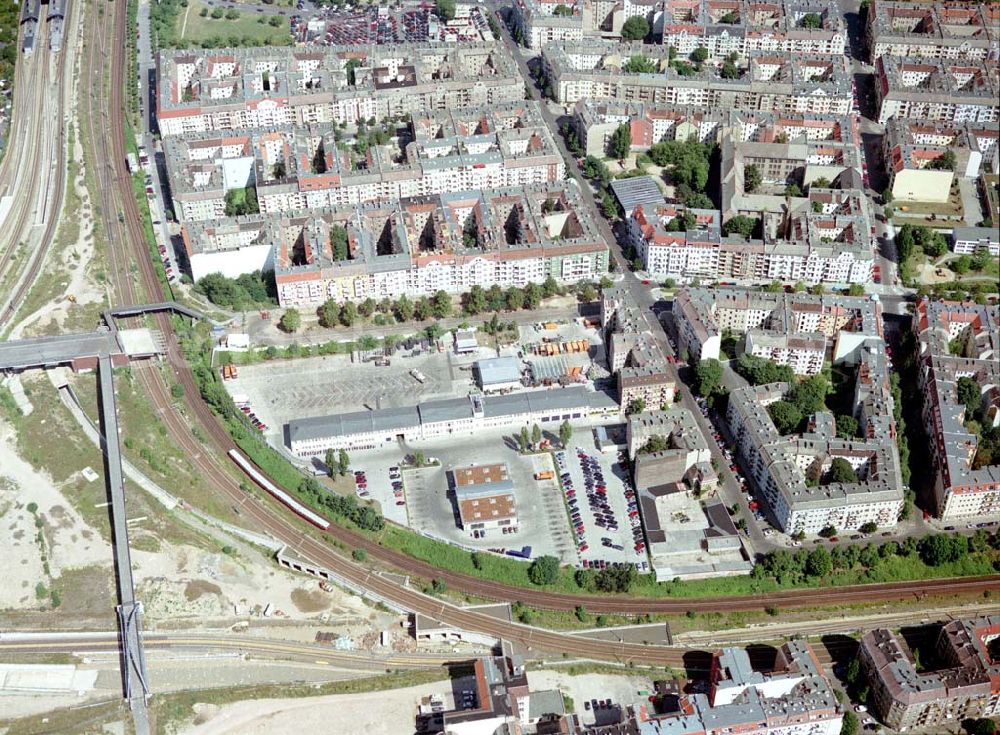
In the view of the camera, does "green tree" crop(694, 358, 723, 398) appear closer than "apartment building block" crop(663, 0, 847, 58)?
Yes

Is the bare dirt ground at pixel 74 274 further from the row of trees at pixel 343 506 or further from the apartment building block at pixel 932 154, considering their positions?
the apartment building block at pixel 932 154

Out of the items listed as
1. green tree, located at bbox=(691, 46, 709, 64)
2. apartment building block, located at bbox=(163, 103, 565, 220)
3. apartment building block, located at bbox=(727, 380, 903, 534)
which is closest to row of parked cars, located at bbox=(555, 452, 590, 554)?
apartment building block, located at bbox=(727, 380, 903, 534)

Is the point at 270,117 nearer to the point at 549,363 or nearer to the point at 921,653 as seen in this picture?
the point at 549,363

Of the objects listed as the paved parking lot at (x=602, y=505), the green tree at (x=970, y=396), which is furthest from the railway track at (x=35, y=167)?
the green tree at (x=970, y=396)

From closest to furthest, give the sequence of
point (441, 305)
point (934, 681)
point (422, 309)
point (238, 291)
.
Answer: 1. point (934, 681)
2. point (441, 305)
3. point (422, 309)
4. point (238, 291)

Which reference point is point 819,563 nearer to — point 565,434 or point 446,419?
point 565,434

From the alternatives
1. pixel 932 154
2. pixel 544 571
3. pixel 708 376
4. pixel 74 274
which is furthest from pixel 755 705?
pixel 74 274

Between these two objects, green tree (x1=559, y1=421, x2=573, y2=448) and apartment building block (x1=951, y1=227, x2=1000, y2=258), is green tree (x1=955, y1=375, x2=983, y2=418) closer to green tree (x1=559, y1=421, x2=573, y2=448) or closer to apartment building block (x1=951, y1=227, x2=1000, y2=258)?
apartment building block (x1=951, y1=227, x2=1000, y2=258)
